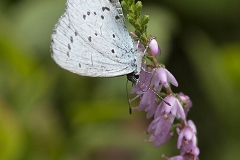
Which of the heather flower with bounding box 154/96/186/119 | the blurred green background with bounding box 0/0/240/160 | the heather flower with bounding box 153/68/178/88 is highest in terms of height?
the heather flower with bounding box 153/68/178/88

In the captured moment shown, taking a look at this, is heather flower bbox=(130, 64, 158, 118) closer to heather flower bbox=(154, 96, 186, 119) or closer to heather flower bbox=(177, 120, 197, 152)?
heather flower bbox=(154, 96, 186, 119)

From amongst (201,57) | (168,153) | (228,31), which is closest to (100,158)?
(168,153)

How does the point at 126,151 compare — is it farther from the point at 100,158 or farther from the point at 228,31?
the point at 228,31

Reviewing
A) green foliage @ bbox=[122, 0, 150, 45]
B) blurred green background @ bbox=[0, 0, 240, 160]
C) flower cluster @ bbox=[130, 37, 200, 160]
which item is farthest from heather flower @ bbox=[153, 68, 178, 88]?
blurred green background @ bbox=[0, 0, 240, 160]

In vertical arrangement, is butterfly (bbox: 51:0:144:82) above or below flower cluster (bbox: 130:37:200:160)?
above

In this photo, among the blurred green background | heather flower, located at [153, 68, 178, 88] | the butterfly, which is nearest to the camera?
heather flower, located at [153, 68, 178, 88]

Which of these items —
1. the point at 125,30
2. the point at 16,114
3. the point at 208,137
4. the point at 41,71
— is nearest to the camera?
the point at 125,30

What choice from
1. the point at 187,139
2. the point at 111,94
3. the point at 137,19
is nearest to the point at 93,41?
the point at 137,19

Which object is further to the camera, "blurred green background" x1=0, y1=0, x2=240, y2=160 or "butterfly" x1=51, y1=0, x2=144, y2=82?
"blurred green background" x1=0, y1=0, x2=240, y2=160
